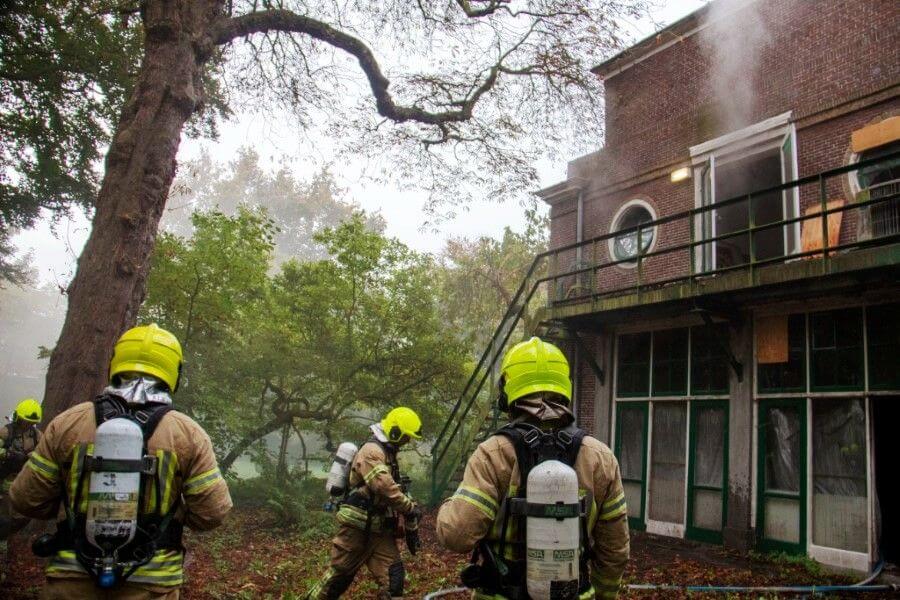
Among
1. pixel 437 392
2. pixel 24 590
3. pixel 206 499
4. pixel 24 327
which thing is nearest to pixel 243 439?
pixel 437 392

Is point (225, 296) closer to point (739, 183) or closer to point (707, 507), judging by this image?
point (707, 507)

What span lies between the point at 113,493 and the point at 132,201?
445 cm

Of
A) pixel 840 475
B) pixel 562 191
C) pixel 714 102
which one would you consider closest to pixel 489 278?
pixel 562 191

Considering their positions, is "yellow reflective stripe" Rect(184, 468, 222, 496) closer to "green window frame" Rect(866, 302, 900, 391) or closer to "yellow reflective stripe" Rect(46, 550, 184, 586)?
"yellow reflective stripe" Rect(46, 550, 184, 586)

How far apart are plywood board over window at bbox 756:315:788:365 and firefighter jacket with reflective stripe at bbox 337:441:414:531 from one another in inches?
256

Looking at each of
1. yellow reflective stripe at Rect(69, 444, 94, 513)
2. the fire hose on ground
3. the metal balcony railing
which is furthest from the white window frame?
yellow reflective stripe at Rect(69, 444, 94, 513)

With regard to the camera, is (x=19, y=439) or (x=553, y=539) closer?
(x=553, y=539)

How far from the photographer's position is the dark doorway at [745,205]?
38.7ft

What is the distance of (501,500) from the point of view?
260 cm

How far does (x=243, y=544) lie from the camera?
10500 mm

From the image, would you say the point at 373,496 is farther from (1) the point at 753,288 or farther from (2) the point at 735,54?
(2) the point at 735,54

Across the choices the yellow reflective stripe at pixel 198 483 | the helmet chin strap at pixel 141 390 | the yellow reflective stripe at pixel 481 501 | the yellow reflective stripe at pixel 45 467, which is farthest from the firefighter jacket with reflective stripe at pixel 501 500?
the yellow reflective stripe at pixel 45 467

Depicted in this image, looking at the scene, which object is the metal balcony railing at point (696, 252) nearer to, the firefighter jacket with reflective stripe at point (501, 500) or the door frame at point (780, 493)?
the door frame at point (780, 493)

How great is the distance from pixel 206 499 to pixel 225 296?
34.8 feet
